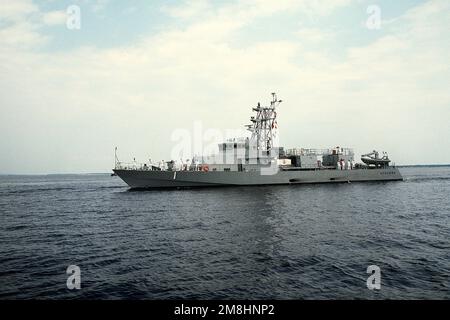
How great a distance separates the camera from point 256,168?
54.1 m

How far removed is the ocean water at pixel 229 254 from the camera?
36.2ft

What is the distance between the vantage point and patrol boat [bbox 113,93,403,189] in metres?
51.0

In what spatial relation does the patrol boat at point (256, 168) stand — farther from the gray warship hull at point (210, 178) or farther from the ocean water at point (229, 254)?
the ocean water at point (229, 254)

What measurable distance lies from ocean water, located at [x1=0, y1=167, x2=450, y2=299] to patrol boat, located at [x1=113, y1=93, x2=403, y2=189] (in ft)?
73.4

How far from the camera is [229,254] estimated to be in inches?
603

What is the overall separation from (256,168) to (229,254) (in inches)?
1547

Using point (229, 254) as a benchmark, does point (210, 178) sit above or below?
above

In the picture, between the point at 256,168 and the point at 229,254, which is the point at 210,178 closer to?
the point at 256,168

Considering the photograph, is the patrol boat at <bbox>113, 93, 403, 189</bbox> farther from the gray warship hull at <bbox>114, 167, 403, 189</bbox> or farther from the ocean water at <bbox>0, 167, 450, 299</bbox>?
the ocean water at <bbox>0, 167, 450, 299</bbox>

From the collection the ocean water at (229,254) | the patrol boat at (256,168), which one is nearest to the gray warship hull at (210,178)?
the patrol boat at (256,168)

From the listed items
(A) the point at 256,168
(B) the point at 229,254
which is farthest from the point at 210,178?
(B) the point at 229,254

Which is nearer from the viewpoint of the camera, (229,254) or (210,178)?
(229,254)
